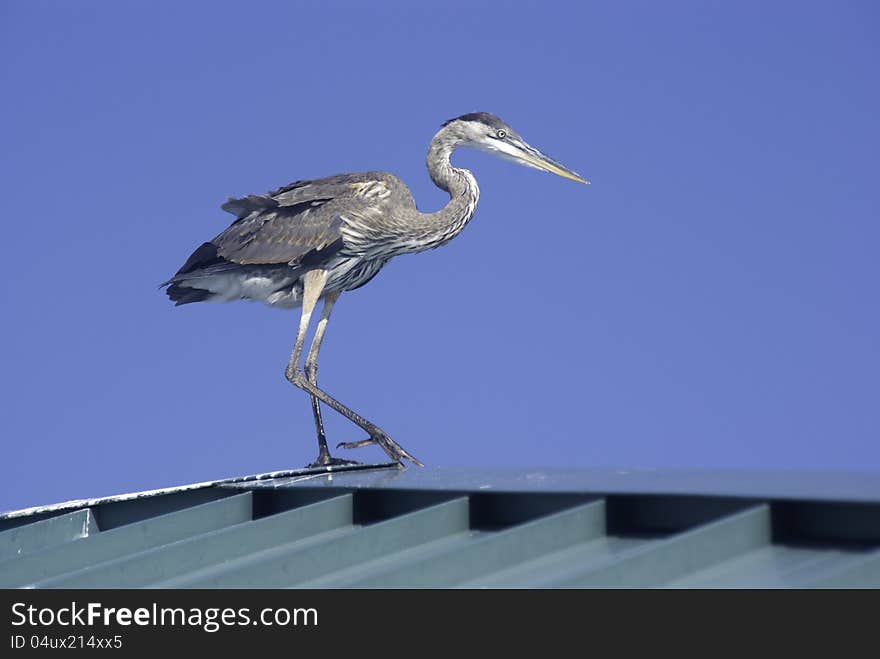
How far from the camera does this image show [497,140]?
11.4 metres

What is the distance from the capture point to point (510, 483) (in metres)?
5.80

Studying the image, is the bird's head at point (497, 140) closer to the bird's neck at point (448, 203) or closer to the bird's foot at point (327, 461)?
the bird's neck at point (448, 203)

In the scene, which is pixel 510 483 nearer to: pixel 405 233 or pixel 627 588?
pixel 627 588

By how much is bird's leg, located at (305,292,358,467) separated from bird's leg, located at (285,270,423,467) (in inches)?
2.9

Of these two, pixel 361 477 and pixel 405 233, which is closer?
pixel 361 477

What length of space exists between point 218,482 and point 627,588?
3327 millimetres

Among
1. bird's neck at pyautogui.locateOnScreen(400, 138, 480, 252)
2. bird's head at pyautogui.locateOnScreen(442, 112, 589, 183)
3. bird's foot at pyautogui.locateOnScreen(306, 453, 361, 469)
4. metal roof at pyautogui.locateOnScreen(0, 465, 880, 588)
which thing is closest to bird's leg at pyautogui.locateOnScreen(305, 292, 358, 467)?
bird's foot at pyautogui.locateOnScreen(306, 453, 361, 469)

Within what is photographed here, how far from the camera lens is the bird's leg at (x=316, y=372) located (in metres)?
9.57

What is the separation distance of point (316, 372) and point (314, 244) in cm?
98

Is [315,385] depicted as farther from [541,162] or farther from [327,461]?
[541,162]

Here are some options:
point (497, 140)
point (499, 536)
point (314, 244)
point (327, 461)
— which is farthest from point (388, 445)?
point (499, 536)

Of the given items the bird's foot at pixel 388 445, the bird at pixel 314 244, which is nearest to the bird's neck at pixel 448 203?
the bird at pixel 314 244
